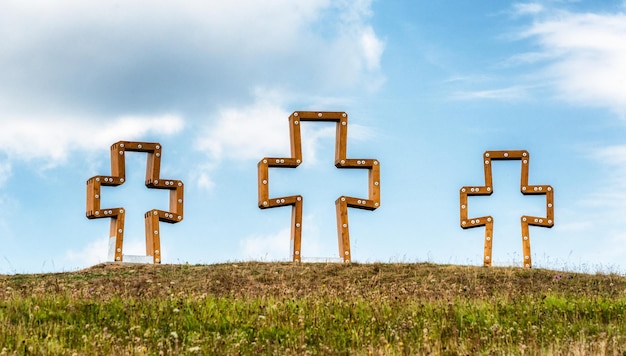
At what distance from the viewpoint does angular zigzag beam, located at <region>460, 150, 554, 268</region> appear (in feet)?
86.4

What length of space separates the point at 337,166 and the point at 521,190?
592cm

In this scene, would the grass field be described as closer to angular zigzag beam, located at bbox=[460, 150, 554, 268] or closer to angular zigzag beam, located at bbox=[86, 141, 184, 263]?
angular zigzag beam, located at bbox=[460, 150, 554, 268]

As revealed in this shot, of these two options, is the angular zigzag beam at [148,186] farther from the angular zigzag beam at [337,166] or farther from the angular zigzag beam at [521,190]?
the angular zigzag beam at [521,190]

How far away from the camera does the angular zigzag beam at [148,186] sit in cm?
2561

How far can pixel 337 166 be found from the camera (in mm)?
25953

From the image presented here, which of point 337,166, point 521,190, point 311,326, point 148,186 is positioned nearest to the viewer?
point 311,326

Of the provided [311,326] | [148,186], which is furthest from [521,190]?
[311,326]

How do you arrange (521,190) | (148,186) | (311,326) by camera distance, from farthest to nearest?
(521,190)
(148,186)
(311,326)

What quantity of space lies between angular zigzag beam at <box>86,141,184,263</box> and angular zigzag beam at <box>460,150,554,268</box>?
8756 mm

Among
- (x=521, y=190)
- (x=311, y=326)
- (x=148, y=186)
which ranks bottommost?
(x=311, y=326)

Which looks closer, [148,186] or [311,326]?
[311,326]

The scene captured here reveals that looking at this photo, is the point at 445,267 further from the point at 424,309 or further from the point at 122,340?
the point at 122,340

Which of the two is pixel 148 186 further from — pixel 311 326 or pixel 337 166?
pixel 311 326

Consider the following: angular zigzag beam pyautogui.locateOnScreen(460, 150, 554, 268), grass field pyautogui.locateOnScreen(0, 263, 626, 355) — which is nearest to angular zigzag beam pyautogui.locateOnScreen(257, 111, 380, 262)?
angular zigzag beam pyautogui.locateOnScreen(460, 150, 554, 268)
